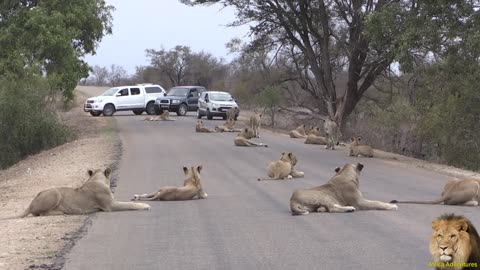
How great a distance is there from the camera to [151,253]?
28.7 ft

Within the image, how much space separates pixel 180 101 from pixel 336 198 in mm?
39713

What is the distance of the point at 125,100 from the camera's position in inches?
2042

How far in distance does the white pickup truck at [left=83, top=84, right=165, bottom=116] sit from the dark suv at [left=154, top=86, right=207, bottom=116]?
133cm

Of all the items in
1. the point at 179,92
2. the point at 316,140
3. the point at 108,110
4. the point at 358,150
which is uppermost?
the point at 179,92

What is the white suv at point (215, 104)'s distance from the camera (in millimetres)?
45406

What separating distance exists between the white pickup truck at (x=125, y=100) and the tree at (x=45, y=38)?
1212 cm

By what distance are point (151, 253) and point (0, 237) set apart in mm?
2698

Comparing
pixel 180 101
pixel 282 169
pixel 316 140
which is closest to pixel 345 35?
pixel 316 140

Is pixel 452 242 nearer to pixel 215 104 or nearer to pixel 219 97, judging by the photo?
pixel 215 104

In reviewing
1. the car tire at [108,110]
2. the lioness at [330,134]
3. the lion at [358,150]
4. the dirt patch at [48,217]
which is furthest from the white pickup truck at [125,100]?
the lion at [358,150]

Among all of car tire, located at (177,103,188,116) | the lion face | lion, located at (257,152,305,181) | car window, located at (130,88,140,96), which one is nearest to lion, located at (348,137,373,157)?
lion, located at (257,152,305,181)

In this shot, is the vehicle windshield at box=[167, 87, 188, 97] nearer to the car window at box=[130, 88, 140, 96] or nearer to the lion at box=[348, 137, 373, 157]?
the car window at box=[130, 88, 140, 96]

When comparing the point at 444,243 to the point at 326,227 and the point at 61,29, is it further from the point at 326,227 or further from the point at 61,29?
the point at 61,29

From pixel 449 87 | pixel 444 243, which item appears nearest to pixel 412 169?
pixel 449 87
